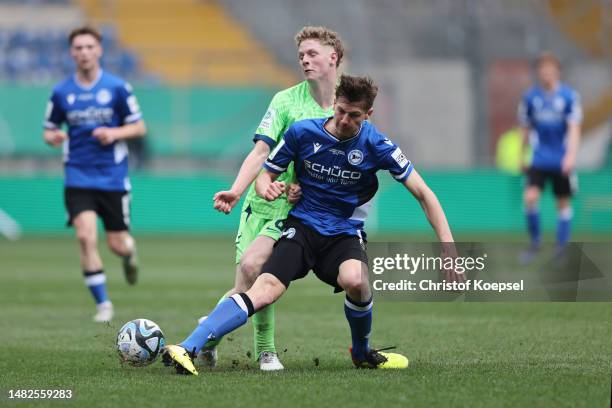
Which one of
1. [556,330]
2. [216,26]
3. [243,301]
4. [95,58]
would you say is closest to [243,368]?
[243,301]

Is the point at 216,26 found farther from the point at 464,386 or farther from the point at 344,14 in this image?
the point at 464,386

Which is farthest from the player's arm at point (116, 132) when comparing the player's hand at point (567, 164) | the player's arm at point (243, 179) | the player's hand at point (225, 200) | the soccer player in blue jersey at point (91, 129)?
the player's hand at point (567, 164)

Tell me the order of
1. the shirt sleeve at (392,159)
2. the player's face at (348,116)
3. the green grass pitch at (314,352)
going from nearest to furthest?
the green grass pitch at (314,352), the player's face at (348,116), the shirt sleeve at (392,159)

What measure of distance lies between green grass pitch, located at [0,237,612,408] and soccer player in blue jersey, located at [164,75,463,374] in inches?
12.2

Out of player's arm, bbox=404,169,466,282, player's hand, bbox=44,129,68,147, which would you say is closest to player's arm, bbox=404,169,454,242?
player's arm, bbox=404,169,466,282

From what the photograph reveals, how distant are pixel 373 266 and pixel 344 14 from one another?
20226 mm

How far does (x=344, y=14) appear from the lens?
26969 millimetres

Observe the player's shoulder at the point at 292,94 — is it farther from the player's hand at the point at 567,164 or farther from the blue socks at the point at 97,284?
the player's hand at the point at 567,164

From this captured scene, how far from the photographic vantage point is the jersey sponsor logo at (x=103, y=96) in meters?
11.2

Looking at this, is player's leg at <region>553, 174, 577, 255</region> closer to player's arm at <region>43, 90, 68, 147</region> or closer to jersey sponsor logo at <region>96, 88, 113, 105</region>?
jersey sponsor logo at <region>96, 88, 113, 105</region>

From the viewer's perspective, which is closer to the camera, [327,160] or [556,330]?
[327,160]

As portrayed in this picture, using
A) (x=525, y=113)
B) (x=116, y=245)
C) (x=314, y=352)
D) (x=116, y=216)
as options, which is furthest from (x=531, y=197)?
(x=314, y=352)

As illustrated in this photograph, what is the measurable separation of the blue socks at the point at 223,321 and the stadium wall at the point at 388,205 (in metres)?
17.8

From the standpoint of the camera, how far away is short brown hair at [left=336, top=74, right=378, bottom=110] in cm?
668
